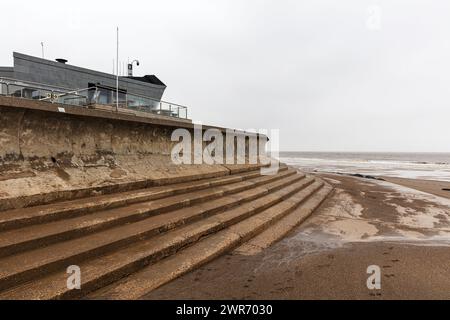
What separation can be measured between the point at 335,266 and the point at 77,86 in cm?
2358

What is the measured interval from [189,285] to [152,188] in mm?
2930

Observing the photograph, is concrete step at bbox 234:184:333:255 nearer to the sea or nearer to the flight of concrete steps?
the flight of concrete steps

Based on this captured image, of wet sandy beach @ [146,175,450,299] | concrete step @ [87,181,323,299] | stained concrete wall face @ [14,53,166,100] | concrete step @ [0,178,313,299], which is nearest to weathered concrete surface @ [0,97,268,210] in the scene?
concrete step @ [0,178,313,299]

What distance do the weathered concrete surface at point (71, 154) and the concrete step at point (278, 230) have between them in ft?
8.72

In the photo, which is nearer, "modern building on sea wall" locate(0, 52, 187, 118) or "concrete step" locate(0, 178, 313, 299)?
"concrete step" locate(0, 178, 313, 299)

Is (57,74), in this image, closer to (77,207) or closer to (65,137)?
(65,137)

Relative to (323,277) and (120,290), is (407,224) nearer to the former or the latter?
(323,277)

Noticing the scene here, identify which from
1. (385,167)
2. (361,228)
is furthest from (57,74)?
(385,167)

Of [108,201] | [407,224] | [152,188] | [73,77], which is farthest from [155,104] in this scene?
[407,224]

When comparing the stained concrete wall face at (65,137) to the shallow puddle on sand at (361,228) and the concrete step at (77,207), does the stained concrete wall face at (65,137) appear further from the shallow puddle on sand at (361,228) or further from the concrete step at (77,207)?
the shallow puddle on sand at (361,228)

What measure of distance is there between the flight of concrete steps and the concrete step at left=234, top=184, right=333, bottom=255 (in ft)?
0.07

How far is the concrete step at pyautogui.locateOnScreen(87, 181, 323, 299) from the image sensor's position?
2.97 m

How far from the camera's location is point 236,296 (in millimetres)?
3100

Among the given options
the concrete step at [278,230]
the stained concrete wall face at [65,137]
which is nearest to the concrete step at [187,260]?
the concrete step at [278,230]
